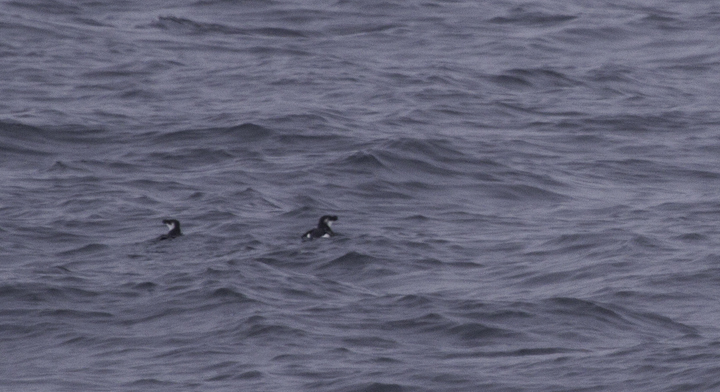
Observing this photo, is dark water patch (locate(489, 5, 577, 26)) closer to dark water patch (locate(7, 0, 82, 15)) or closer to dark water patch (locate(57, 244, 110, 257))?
dark water patch (locate(7, 0, 82, 15))

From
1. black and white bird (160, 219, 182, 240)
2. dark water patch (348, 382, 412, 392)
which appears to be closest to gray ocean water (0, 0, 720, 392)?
dark water patch (348, 382, 412, 392)

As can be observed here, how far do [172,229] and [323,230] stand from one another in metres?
1.54

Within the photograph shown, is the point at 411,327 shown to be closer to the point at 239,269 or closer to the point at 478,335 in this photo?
the point at 478,335

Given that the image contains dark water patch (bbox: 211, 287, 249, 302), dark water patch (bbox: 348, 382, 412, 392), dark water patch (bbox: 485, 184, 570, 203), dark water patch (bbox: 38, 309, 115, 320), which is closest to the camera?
dark water patch (bbox: 348, 382, 412, 392)

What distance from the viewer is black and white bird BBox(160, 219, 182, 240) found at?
52.1ft

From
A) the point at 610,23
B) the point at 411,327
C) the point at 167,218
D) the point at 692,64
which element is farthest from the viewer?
the point at 610,23

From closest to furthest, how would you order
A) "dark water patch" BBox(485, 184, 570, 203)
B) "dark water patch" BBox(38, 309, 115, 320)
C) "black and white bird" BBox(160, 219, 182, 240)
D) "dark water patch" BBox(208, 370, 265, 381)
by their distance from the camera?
1. "dark water patch" BBox(208, 370, 265, 381)
2. "dark water patch" BBox(38, 309, 115, 320)
3. "black and white bird" BBox(160, 219, 182, 240)
4. "dark water patch" BBox(485, 184, 570, 203)

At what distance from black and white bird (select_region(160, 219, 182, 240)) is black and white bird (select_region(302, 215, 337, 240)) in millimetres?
1280

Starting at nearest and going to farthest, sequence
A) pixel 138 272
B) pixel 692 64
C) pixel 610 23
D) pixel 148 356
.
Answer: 1. pixel 148 356
2. pixel 138 272
3. pixel 692 64
4. pixel 610 23

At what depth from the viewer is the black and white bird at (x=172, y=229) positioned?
52.1 feet

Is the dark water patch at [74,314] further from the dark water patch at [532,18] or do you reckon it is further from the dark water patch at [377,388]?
the dark water patch at [532,18]

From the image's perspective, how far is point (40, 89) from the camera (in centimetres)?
2323

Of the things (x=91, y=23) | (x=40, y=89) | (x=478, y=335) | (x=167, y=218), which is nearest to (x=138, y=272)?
(x=167, y=218)

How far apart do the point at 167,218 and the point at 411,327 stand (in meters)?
4.44
